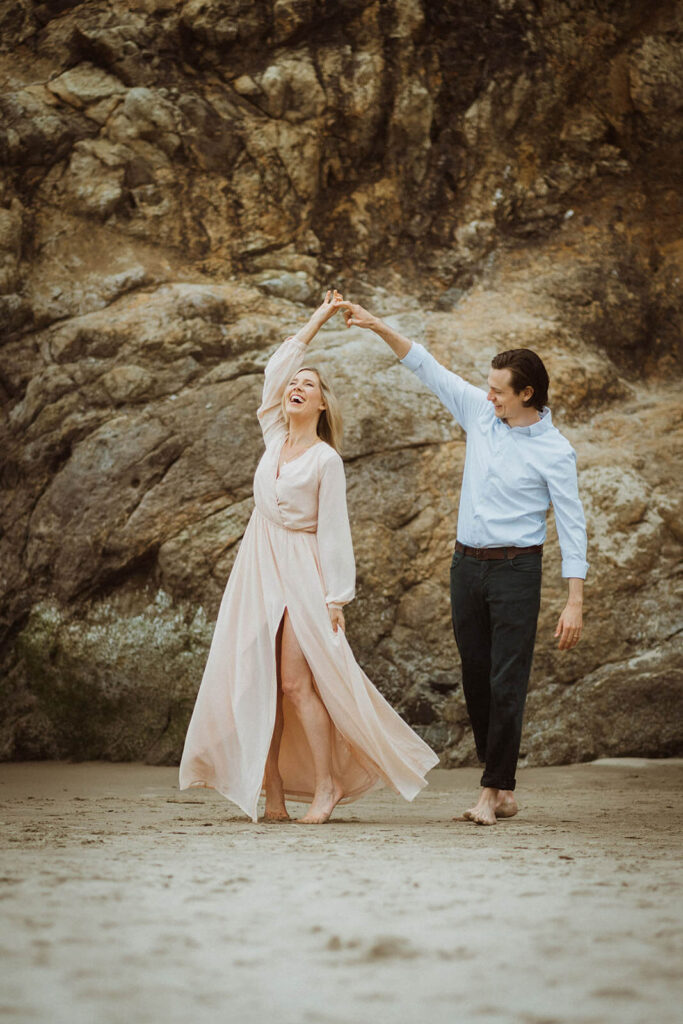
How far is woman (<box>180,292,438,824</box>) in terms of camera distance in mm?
4770

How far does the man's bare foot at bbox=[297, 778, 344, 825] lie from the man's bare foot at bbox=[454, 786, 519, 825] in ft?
1.82

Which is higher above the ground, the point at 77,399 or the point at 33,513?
the point at 77,399

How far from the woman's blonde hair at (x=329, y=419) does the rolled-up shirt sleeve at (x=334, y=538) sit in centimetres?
22

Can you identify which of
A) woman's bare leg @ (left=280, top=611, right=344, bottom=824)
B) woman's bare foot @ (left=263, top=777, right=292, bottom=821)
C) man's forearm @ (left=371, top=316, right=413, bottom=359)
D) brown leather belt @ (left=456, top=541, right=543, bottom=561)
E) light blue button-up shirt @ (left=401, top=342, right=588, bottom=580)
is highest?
man's forearm @ (left=371, top=316, right=413, bottom=359)

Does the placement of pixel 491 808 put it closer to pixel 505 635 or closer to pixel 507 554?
pixel 505 635

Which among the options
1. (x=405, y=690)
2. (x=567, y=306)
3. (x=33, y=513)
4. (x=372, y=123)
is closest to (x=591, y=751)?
(x=405, y=690)

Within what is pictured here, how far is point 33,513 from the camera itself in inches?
281

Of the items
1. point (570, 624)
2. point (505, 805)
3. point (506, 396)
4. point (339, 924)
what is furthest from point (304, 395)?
point (339, 924)

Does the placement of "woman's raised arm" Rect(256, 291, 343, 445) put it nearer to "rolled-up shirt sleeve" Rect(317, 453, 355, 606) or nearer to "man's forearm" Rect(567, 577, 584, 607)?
"rolled-up shirt sleeve" Rect(317, 453, 355, 606)

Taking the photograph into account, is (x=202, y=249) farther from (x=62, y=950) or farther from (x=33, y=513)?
(x=62, y=950)

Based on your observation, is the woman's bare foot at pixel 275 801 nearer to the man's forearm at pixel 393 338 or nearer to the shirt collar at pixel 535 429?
the shirt collar at pixel 535 429

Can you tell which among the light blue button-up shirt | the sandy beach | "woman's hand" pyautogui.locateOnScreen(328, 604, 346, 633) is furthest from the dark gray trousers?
"woman's hand" pyautogui.locateOnScreen(328, 604, 346, 633)

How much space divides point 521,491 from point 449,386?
703 millimetres

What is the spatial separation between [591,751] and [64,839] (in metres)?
3.77
